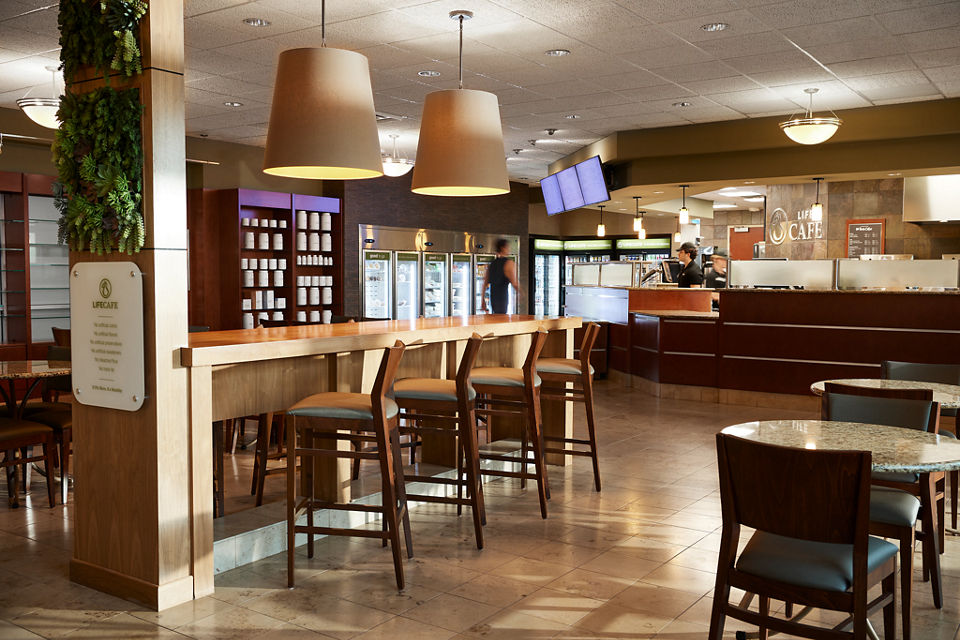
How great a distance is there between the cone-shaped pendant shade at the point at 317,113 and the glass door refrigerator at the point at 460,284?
8545 mm

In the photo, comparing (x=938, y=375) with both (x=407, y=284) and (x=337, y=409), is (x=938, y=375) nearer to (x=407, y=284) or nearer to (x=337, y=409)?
(x=337, y=409)

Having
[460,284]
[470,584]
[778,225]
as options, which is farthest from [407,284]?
[470,584]

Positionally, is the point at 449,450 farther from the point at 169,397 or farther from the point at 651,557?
the point at 169,397

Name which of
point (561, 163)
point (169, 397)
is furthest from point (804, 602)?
point (561, 163)

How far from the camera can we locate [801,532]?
2299mm

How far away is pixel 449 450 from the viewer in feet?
17.1

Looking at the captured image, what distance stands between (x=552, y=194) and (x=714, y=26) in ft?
18.1

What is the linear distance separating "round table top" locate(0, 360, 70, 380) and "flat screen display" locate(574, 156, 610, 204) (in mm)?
6631

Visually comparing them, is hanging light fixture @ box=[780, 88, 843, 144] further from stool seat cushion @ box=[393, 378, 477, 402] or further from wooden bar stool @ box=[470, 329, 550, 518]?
stool seat cushion @ box=[393, 378, 477, 402]

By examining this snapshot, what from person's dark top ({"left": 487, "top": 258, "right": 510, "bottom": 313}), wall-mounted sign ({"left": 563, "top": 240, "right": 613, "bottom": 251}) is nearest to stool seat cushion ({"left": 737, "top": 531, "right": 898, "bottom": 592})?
person's dark top ({"left": 487, "top": 258, "right": 510, "bottom": 313})

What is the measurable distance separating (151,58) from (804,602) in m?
3.05

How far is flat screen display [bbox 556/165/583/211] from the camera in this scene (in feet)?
34.7

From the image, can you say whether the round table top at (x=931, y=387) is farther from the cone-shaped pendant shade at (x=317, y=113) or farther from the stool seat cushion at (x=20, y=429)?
the stool seat cushion at (x=20, y=429)

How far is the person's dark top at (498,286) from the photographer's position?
31.0 feet
